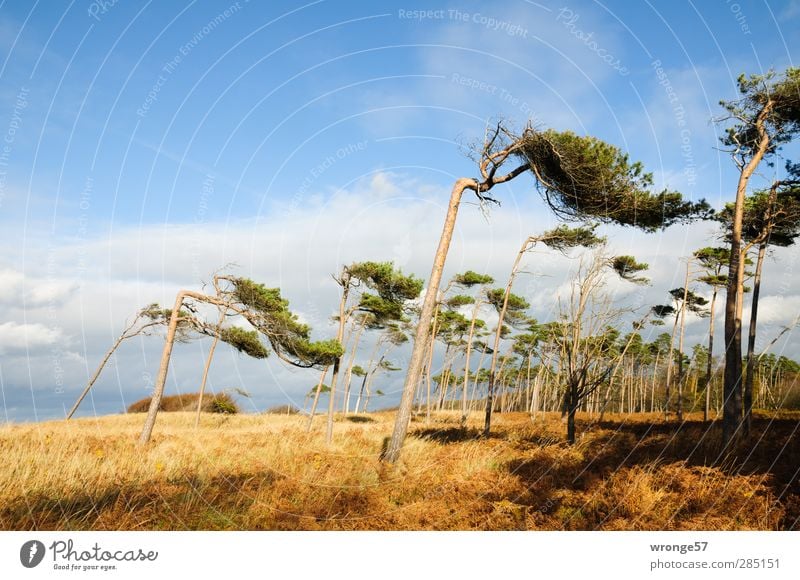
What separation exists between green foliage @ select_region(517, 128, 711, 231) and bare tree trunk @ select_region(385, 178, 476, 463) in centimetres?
193

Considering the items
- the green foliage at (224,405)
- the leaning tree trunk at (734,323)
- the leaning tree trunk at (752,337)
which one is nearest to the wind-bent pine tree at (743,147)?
the leaning tree trunk at (734,323)

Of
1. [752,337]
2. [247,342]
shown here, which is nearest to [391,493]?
[247,342]

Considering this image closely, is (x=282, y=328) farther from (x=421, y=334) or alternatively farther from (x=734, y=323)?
(x=734, y=323)

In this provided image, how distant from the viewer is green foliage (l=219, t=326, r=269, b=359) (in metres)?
18.4

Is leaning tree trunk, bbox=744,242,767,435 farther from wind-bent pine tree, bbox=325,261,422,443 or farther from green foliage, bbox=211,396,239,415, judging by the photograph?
green foliage, bbox=211,396,239,415

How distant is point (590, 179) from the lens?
34.4 feet

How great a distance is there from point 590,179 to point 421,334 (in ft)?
17.2

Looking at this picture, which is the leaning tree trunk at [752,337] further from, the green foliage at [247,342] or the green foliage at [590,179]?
the green foliage at [247,342]

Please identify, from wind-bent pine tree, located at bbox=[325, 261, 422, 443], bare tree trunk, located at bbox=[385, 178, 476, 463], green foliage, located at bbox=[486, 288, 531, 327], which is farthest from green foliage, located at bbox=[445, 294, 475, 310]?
bare tree trunk, located at bbox=[385, 178, 476, 463]

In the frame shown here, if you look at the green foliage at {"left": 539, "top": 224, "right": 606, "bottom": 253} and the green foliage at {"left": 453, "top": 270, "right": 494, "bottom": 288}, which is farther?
the green foliage at {"left": 453, "top": 270, "right": 494, "bottom": 288}

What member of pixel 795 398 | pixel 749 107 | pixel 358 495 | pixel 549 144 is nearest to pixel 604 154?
pixel 549 144

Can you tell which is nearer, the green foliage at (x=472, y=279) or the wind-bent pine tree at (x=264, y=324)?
the wind-bent pine tree at (x=264, y=324)

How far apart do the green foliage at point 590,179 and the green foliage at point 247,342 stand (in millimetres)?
12906

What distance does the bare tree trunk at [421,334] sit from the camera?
10242 mm
